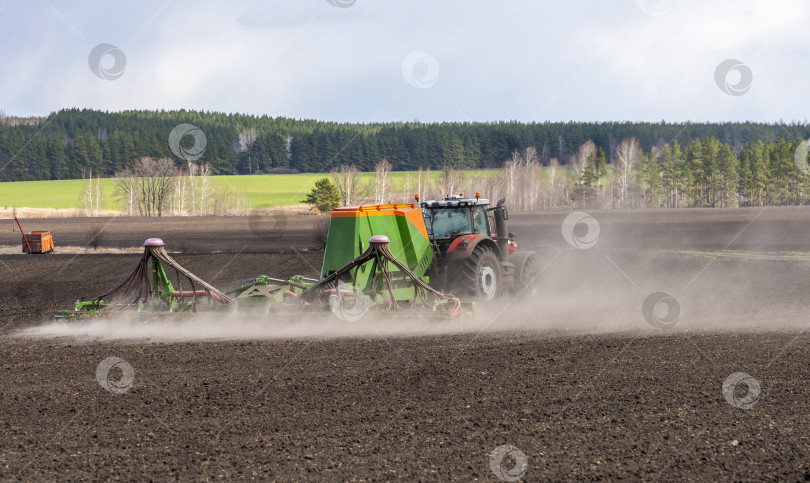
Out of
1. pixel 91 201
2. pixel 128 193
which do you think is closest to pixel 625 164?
pixel 128 193

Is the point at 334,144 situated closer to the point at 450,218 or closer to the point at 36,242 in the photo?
the point at 36,242

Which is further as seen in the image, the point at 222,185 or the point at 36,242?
the point at 222,185

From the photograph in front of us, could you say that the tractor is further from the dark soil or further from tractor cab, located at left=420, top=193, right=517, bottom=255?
the dark soil

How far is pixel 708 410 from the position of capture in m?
7.99

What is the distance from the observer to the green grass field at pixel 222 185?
306ft

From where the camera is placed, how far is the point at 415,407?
324 inches

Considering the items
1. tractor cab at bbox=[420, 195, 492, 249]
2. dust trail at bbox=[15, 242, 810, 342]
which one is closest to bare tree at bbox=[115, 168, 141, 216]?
dust trail at bbox=[15, 242, 810, 342]

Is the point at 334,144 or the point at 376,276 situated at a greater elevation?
the point at 334,144

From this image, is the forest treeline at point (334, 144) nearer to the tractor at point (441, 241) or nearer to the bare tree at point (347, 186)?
the bare tree at point (347, 186)

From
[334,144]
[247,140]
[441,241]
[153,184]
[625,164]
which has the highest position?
[247,140]

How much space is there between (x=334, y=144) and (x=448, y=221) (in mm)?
122104

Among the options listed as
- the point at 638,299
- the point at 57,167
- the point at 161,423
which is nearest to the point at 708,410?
the point at 161,423

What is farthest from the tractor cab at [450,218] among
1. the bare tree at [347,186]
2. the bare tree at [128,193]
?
the bare tree at [128,193]

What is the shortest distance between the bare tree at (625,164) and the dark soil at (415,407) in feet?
256
